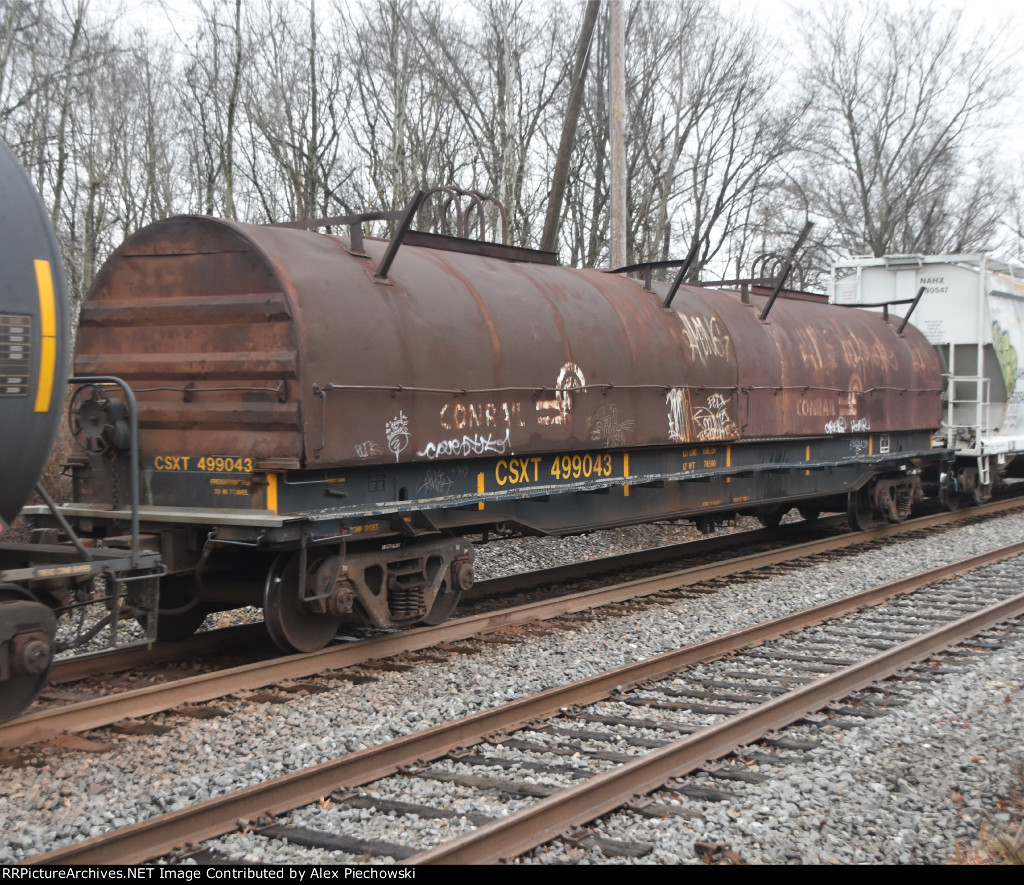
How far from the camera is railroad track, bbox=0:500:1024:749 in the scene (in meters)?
5.72

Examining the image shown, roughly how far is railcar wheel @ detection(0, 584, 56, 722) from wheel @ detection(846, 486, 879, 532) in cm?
1170

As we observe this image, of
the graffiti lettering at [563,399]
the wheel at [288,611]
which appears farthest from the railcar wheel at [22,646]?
the graffiti lettering at [563,399]

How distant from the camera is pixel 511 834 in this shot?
4207mm

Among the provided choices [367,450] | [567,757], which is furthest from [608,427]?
[567,757]

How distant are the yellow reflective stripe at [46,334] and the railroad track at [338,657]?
1.87 meters

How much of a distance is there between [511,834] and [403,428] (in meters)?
3.75

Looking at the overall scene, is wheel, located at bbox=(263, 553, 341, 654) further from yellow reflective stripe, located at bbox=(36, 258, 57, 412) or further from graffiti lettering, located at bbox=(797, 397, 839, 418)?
graffiti lettering, located at bbox=(797, 397, 839, 418)

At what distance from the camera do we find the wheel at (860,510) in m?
14.4

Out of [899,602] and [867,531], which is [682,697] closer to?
[899,602]

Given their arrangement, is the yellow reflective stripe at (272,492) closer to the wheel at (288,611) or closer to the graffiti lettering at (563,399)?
the wheel at (288,611)

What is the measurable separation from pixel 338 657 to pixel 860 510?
9702 millimetres

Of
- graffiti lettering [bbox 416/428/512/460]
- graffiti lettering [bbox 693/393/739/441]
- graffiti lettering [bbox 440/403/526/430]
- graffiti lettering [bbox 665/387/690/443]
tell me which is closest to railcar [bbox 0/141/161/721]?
graffiti lettering [bbox 416/428/512/460]

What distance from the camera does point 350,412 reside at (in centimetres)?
699

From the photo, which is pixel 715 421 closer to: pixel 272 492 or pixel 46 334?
pixel 272 492
